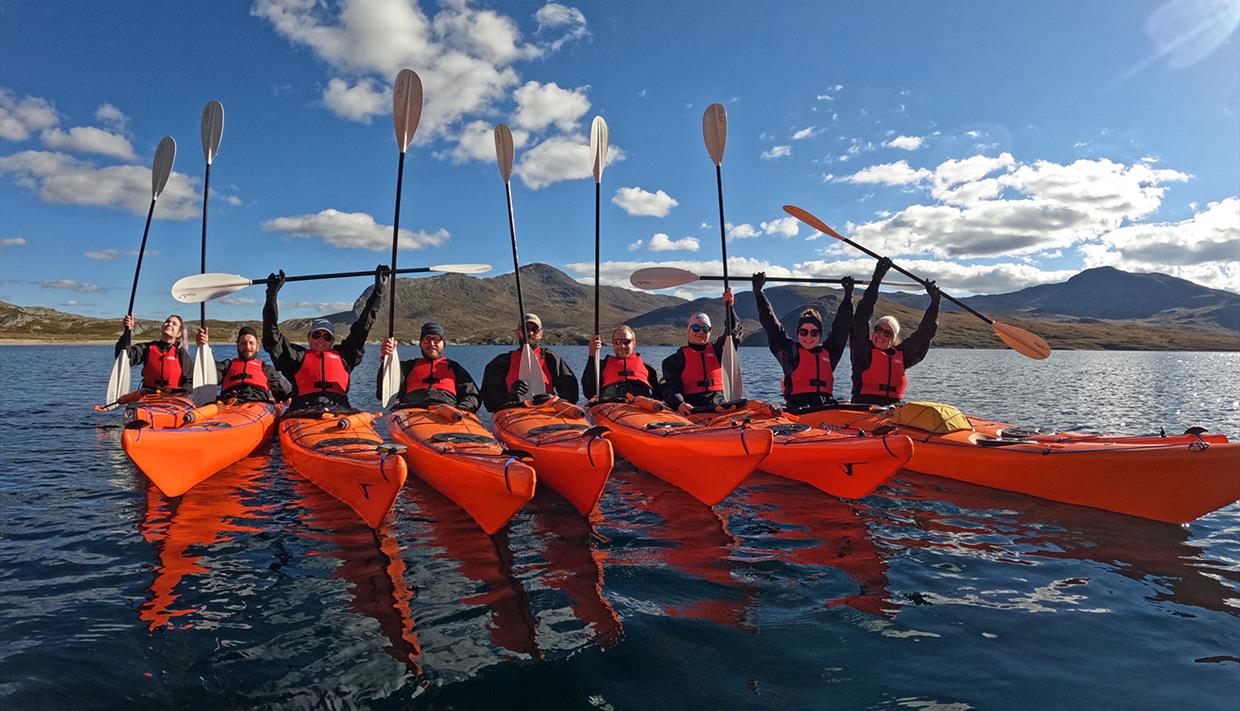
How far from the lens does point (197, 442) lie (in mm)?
8711

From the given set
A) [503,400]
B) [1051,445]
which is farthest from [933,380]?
[503,400]

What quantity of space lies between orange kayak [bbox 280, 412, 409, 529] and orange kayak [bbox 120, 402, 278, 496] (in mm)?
810

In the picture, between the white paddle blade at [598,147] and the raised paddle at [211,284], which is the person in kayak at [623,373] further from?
the white paddle blade at [598,147]

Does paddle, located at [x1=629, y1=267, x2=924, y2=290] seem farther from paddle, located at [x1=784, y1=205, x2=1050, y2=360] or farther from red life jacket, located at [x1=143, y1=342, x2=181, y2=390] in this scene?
red life jacket, located at [x1=143, y1=342, x2=181, y2=390]

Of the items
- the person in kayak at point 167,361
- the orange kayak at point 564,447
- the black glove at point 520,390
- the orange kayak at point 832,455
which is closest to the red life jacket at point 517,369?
the black glove at point 520,390

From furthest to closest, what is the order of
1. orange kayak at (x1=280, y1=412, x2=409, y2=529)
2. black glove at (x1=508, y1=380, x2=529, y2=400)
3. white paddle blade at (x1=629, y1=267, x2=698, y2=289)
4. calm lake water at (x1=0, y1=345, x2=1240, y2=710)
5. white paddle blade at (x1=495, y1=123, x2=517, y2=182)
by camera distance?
white paddle blade at (x1=495, y1=123, x2=517, y2=182) → white paddle blade at (x1=629, y1=267, x2=698, y2=289) → black glove at (x1=508, y1=380, x2=529, y2=400) → orange kayak at (x1=280, y1=412, x2=409, y2=529) → calm lake water at (x1=0, y1=345, x2=1240, y2=710)

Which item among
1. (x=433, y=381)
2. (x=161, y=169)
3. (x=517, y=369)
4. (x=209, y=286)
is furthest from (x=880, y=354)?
(x=161, y=169)

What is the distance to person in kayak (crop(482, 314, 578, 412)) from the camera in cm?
1099

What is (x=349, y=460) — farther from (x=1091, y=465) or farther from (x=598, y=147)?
(x=598, y=147)

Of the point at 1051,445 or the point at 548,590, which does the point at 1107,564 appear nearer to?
the point at 1051,445

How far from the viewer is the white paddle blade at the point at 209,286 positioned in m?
12.0

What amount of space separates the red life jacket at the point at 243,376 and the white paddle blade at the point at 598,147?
9480mm

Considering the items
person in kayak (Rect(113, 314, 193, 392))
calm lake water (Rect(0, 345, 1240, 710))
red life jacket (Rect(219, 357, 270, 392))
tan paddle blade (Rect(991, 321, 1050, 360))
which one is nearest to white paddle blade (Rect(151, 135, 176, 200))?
person in kayak (Rect(113, 314, 193, 392))

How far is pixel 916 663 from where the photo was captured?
4523 mm
